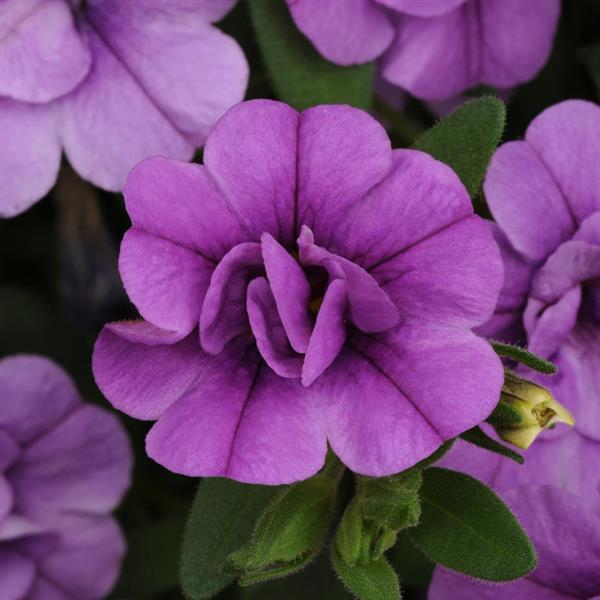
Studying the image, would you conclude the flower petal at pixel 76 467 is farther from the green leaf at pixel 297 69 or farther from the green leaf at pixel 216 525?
the green leaf at pixel 297 69

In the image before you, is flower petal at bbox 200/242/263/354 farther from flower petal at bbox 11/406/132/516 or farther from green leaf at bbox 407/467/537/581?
flower petal at bbox 11/406/132/516

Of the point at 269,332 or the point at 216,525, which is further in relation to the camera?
the point at 216,525

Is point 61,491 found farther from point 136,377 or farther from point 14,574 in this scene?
point 136,377

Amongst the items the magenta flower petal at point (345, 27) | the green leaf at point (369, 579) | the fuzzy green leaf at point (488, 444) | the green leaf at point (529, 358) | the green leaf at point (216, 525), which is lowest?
the green leaf at point (216, 525)

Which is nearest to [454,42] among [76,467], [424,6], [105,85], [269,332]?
[424,6]

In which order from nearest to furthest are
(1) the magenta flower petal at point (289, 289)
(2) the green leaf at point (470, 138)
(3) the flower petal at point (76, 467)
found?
(1) the magenta flower petal at point (289, 289), (2) the green leaf at point (470, 138), (3) the flower petal at point (76, 467)

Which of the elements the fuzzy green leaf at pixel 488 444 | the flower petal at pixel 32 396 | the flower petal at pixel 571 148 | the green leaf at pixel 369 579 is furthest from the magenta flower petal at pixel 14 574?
the flower petal at pixel 571 148

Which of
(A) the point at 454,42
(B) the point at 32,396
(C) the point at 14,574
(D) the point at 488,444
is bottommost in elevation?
(C) the point at 14,574
